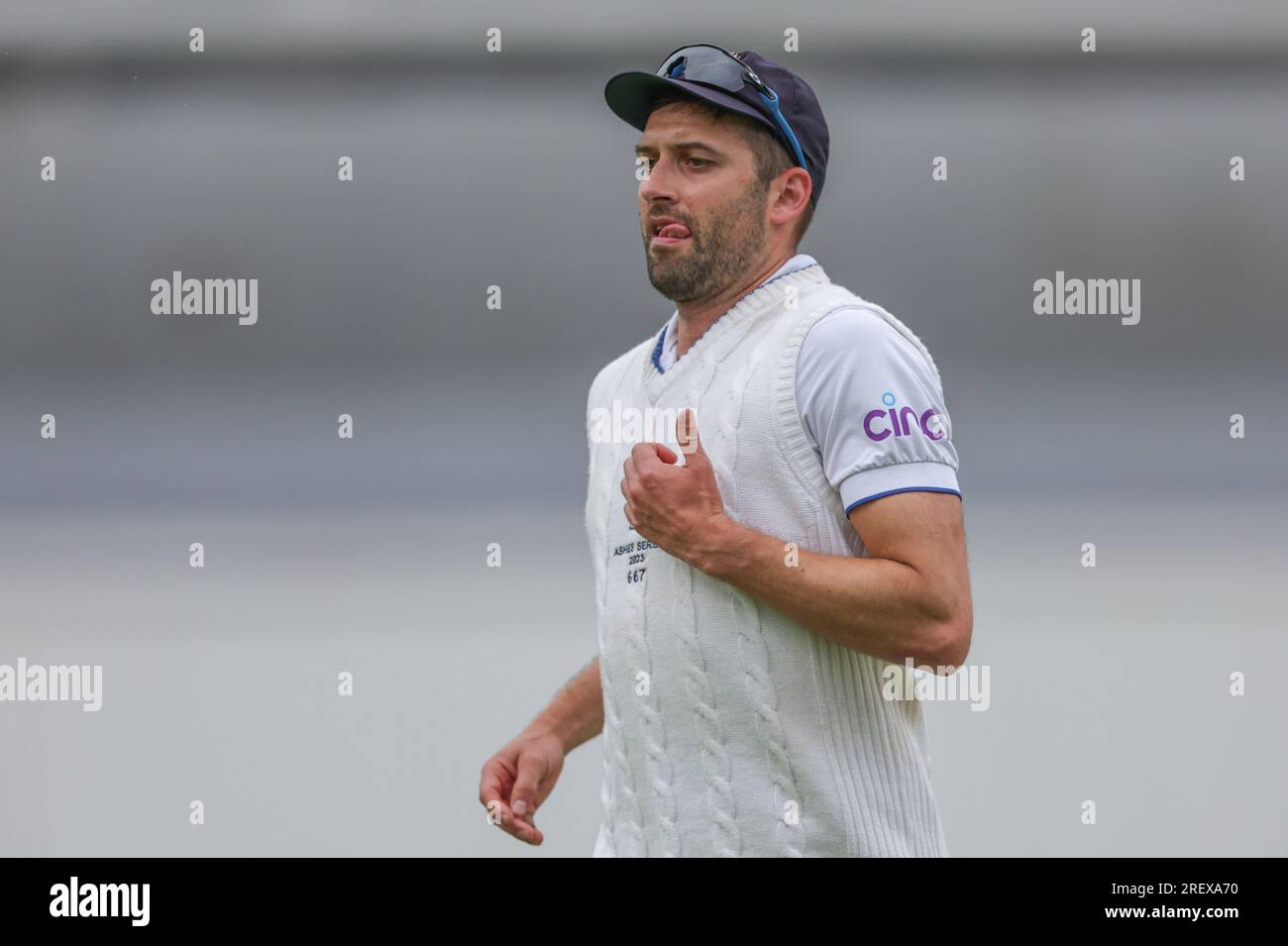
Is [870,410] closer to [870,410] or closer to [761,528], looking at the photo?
[870,410]

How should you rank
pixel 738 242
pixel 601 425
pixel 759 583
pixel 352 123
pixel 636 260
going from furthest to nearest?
pixel 352 123 → pixel 636 260 → pixel 601 425 → pixel 738 242 → pixel 759 583

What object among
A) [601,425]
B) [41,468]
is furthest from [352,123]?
[601,425]

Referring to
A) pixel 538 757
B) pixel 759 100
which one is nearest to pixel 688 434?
pixel 759 100

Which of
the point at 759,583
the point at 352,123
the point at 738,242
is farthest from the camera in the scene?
the point at 352,123

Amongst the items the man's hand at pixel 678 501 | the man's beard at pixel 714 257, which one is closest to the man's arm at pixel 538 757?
the man's hand at pixel 678 501

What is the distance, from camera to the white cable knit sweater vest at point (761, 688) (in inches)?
66.7

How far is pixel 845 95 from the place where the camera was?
728 cm

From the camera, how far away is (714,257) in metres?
1.82

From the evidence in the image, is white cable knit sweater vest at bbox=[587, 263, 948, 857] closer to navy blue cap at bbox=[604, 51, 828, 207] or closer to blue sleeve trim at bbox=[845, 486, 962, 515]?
blue sleeve trim at bbox=[845, 486, 962, 515]

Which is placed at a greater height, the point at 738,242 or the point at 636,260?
the point at 636,260

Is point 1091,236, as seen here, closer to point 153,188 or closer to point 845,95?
point 845,95

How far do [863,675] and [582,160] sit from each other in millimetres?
5806

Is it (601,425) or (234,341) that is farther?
(234,341)

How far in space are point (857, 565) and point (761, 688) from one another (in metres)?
0.20
